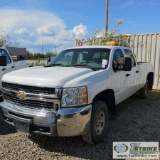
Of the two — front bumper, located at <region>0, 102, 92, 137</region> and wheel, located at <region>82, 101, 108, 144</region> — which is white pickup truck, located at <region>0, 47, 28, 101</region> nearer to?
front bumper, located at <region>0, 102, 92, 137</region>

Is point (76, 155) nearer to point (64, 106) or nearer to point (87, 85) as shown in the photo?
point (64, 106)

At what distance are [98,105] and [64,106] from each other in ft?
2.47

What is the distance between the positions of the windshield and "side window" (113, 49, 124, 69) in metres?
0.21

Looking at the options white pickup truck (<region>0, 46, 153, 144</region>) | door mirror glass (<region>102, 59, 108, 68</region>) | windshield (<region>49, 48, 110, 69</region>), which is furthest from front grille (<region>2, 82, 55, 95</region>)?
door mirror glass (<region>102, 59, 108, 68</region>)

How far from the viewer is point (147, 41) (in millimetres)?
10180

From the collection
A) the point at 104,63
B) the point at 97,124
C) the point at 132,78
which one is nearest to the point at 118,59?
the point at 104,63

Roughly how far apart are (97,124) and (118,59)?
1878mm

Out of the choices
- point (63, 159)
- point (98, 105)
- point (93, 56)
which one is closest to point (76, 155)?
point (63, 159)

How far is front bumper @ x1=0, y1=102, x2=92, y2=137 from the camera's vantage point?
135 inches

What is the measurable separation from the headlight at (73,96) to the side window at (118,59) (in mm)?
1598

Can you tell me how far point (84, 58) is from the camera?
16.8 ft

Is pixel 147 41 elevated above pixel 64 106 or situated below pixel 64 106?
above

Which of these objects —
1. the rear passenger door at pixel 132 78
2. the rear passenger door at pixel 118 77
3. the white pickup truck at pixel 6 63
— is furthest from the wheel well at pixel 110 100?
the white pickup truck at pixel 6 63

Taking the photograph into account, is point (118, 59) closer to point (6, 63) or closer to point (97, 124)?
point (97, 124)
